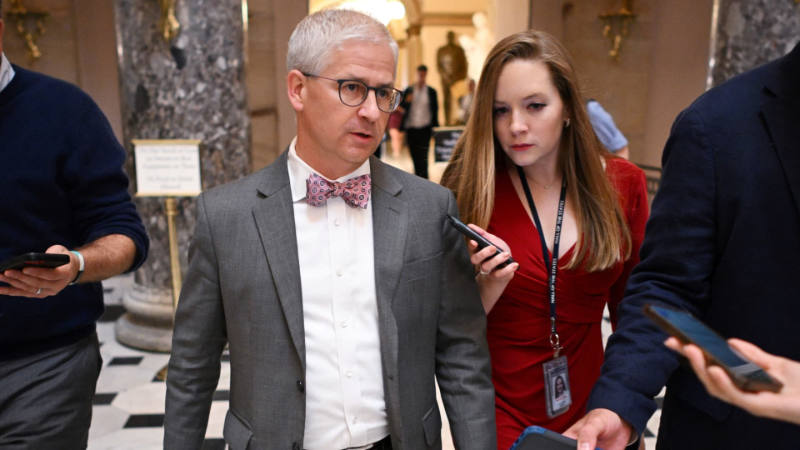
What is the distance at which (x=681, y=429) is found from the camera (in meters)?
1.65

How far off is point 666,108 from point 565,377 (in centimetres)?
845

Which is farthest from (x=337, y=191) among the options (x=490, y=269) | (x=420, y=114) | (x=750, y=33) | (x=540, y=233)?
(x=420, y=114)

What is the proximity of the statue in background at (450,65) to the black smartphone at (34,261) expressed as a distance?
68.8ft

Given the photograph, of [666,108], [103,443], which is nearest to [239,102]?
[103,443]

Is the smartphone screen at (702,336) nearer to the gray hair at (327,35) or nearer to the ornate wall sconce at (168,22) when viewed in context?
the gray hair at (327,35)

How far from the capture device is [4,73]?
2197 millimetres

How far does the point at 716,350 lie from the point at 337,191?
1.04 m

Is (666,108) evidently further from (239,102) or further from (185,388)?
(185,388)

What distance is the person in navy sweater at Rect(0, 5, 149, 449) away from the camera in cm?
215

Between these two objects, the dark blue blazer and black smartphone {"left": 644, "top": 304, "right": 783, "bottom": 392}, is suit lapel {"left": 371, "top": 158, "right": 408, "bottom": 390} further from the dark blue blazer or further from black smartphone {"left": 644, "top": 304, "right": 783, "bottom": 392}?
black smartphone {"left": 644, "top": 304, "right": 783, "bottom": 392}

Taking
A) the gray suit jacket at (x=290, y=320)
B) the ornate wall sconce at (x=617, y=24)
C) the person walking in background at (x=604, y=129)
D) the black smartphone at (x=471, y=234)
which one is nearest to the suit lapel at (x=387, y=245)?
the gray suit jacket at (x=290, y=320)

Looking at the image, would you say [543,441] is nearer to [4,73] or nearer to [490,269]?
[490,269]

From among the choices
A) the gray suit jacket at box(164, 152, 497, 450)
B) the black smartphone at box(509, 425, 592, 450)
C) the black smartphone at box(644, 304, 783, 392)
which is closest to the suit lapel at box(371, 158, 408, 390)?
the gray suit jacket at box(164, 152, 497, 450)

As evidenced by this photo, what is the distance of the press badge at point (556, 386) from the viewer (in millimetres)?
2195
